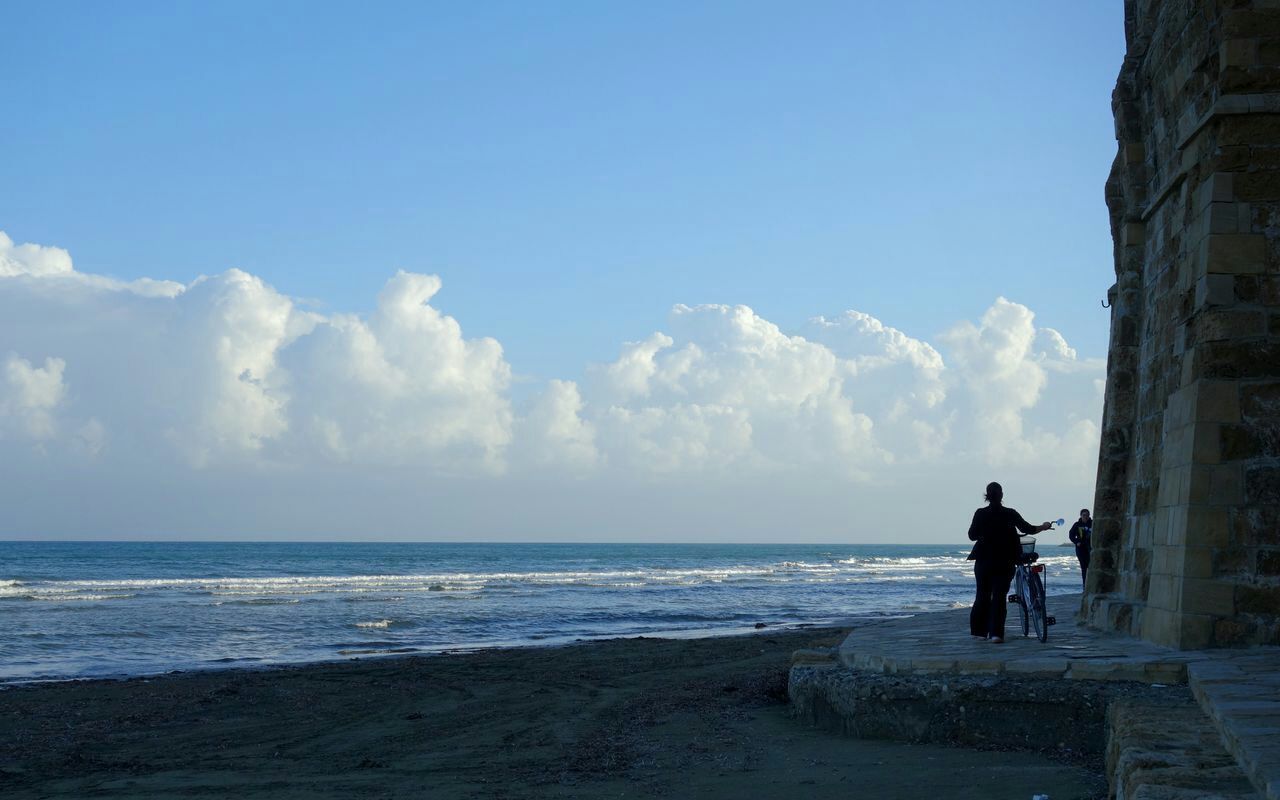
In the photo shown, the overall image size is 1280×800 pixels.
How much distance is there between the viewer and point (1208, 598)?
26.8 feet

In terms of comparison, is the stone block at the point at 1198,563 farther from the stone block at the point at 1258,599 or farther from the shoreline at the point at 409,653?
the shoreline at the point at 409,653

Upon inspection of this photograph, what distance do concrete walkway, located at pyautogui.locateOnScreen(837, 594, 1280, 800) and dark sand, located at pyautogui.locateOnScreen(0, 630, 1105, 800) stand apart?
2.39 feet

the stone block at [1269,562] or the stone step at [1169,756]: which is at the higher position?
the stone block at [1269,562]

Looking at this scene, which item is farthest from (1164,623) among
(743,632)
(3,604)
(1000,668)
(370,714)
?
(3,604)

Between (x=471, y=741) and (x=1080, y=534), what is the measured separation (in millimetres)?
10332

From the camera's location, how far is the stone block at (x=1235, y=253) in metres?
8.37

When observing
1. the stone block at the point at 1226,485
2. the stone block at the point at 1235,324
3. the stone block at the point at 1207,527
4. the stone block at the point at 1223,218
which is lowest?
the stone block at the point at 1207,527

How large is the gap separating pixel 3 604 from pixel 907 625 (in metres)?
26.3

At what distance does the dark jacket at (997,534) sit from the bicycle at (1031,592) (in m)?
0.19

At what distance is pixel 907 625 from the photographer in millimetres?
12273

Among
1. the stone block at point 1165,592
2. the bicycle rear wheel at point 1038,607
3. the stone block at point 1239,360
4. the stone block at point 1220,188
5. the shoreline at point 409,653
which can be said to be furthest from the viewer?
the shoreline at point 409,653

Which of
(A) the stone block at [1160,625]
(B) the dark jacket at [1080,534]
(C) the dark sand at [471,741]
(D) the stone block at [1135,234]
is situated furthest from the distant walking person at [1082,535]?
(A) the stone block at [1160,625]

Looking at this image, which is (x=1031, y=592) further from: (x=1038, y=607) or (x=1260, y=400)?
(x=1260, y=400)

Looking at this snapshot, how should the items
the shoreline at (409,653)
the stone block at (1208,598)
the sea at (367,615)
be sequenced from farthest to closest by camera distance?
1. the sea at (367,615)
2. the shoreline at (409,653)
3. the stone block at (1208,598)
